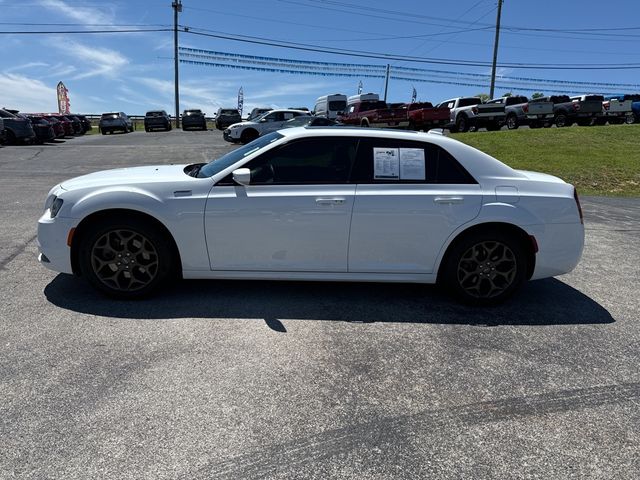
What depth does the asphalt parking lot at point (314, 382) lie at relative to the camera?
8.02 feet

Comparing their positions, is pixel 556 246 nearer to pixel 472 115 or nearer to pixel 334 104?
pixel 472 115

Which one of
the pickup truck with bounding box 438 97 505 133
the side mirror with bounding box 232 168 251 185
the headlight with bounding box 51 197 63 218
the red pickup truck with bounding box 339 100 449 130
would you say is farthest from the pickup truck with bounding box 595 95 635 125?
the headlight with bounding box 51 197 63 218

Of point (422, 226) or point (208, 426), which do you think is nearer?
point (208, 426)

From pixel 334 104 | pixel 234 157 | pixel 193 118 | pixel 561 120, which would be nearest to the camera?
pixel 234 157

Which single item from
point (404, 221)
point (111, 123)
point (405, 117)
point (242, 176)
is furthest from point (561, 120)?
point (111, 123)

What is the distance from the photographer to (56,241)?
165 inches

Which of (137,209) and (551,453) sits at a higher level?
(137,209)

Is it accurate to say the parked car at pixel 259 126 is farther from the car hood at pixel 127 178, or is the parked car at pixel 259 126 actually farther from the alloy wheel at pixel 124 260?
the alloy wheel at pixel 124 260

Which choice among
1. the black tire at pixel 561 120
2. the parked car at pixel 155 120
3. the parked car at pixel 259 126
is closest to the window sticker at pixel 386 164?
the parked car at pixel 259 126

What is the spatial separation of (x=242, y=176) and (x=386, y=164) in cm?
Result: 127

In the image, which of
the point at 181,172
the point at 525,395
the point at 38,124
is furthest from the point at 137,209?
the point at 38,124

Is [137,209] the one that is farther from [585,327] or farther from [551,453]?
[585,327]

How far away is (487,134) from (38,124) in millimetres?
22053

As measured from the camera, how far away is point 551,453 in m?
2.54
